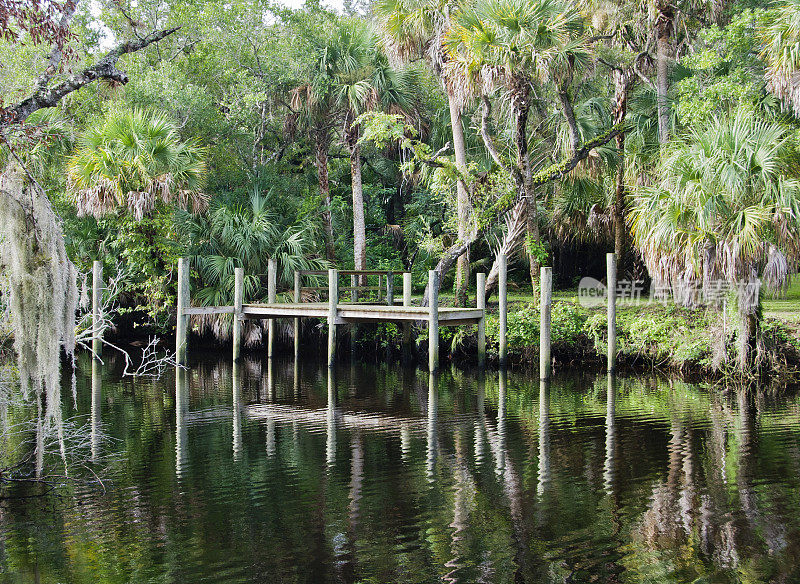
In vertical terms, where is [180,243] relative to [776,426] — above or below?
above

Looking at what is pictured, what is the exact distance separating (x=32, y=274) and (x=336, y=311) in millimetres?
12002

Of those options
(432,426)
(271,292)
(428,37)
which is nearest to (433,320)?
(432,426)

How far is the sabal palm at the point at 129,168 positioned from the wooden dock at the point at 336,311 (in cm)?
205

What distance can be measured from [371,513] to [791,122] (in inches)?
498

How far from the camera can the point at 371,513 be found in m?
7.59

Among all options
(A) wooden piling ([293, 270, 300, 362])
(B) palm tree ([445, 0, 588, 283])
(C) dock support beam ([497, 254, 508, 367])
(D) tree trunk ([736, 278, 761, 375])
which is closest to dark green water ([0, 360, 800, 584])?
(D) tree trunk ([736, 278, 761, 375])

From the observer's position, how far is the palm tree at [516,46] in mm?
16828

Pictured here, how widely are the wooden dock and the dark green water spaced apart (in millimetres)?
3160

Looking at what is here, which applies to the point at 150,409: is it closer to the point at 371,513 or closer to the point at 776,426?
the point at 371,513

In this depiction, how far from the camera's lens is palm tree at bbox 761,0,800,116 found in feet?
46.2

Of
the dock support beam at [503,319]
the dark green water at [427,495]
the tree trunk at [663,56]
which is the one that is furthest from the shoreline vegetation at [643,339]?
the tree trunk at [663,56]

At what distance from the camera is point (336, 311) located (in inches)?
719

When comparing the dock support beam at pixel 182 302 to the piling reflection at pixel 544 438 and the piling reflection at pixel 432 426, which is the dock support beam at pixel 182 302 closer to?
the piling reflection at pixel 432 426

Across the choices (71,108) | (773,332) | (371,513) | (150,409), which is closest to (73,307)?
(371,513)
